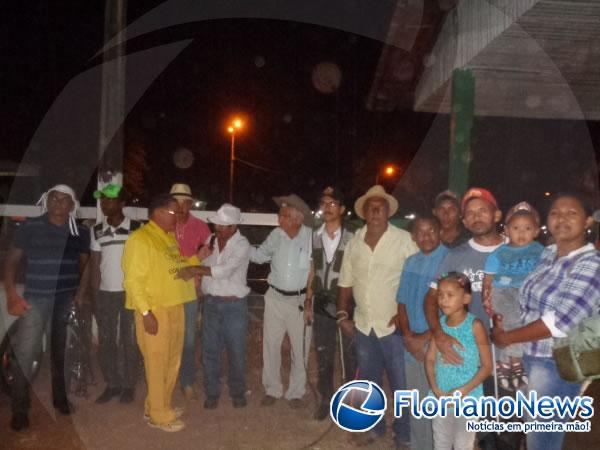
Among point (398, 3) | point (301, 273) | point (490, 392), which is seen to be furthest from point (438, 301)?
point (398, 3)

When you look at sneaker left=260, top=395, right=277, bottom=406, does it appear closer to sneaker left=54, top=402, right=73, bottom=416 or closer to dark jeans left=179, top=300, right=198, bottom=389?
dark jeans left=179, top=300, right=198, bottom=389

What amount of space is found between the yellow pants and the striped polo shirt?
83 centimetres

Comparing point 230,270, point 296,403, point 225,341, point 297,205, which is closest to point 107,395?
point 225,341

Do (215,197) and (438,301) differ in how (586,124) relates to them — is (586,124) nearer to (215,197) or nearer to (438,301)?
(438,301)

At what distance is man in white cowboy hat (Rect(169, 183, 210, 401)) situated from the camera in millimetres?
5676

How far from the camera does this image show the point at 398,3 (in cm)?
700

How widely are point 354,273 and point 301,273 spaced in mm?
842

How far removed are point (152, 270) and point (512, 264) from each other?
2.88 meters

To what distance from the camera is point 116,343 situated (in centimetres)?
561

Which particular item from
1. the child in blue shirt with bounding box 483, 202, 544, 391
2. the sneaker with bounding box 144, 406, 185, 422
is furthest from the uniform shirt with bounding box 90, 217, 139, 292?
the child in blue shirt with bounding box 483, 202, 544, 391

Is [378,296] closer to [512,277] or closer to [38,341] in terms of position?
[512,277]

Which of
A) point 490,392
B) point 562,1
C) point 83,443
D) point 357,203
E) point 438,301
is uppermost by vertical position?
point 562,1

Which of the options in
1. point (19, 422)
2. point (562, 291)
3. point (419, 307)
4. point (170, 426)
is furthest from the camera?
point (170, 426)

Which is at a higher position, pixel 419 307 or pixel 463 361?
pixel 419 307
